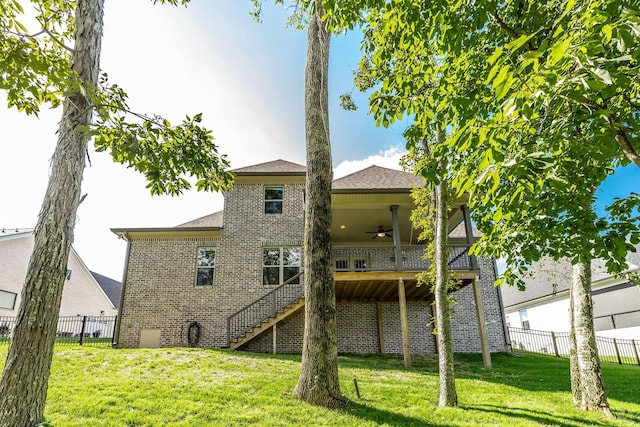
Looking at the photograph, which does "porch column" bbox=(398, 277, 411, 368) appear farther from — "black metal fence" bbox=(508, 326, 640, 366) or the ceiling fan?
"black metal fence" bbox=(508, 326, 640, 366)

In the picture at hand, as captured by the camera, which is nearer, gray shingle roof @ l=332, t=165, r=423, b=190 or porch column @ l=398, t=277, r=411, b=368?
porch column @ l=398, t=277, r=411, b=368

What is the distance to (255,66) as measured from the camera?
33.7 feet

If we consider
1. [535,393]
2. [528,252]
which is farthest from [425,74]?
[535,393]

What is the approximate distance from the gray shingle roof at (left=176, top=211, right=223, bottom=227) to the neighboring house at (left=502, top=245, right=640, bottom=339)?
474 inches

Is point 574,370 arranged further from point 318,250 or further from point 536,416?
point 318,250

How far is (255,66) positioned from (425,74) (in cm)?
722

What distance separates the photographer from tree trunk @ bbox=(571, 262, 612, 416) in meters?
6.08

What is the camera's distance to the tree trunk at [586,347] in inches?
239

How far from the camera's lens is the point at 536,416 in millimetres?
5676

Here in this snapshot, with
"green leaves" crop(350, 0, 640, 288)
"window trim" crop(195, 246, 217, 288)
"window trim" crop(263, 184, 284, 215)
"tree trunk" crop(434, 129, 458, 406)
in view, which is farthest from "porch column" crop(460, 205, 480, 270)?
"window trim" crop(195, 246, 217, 288)

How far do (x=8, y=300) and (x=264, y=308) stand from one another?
1352cm

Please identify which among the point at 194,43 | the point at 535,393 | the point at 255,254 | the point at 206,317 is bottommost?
the point at 535,393

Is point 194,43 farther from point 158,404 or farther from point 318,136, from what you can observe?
point 158,404

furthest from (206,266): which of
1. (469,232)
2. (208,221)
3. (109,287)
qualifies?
(109,287)
